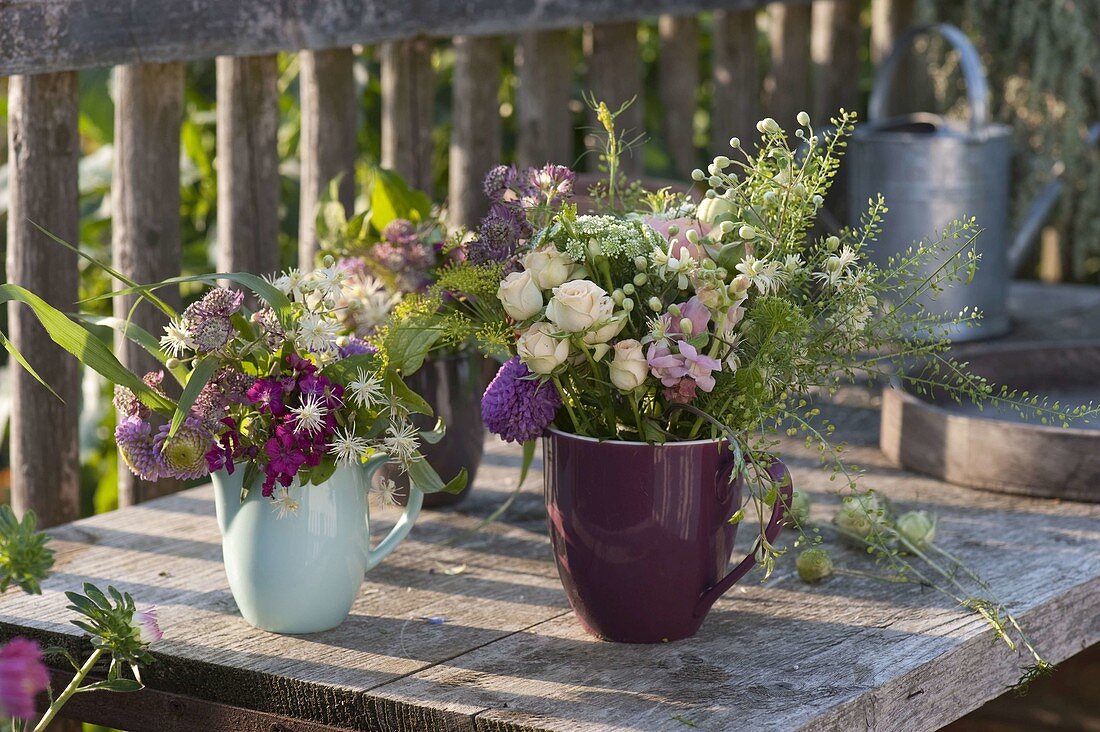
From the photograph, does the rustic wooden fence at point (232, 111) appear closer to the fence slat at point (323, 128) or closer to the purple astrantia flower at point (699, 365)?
the fence slat at point (323, 128)

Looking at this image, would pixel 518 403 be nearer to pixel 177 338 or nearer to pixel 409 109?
pixel 177 338

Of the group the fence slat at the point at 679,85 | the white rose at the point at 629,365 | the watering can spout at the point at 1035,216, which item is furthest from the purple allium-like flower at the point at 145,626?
the watering can spout at the point at 1035,216

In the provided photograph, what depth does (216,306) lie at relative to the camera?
1.11 meters

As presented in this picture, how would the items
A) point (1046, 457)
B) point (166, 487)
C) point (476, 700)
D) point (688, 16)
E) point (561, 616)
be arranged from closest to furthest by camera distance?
point (476, 700) < point (561, 616) < point (1046, 457) < point (166, 487) < point (688, 16)

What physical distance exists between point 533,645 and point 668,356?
0.31m

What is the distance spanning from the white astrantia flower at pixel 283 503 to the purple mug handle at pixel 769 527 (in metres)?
0.35

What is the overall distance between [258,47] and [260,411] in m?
0.77

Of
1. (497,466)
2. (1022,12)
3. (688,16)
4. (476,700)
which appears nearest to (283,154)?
(688,16)

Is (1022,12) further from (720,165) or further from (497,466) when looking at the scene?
(720,165)

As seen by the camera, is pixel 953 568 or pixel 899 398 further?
pixel 899 398

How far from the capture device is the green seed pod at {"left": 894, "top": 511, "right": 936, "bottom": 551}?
1.41 meters

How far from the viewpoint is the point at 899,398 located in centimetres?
173

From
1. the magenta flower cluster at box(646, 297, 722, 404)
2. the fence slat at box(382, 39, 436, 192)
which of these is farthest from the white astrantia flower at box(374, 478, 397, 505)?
the fence slat at box(382, 39, 436, 192)

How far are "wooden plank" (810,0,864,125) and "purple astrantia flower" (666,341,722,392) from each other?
1.89 m
